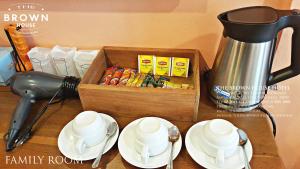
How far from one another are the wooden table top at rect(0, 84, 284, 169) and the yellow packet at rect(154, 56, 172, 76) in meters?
0.15

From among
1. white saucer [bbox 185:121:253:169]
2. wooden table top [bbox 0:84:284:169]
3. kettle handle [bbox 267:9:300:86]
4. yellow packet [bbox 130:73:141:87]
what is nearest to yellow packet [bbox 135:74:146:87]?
yellow packet [bbox 130:73:141:87]

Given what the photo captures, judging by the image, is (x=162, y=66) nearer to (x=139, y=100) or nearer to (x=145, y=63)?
(x=145, y=63)

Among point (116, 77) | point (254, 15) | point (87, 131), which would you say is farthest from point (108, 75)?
point (254, 15)

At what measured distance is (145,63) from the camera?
2.56ft

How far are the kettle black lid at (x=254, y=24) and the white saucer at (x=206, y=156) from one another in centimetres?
27

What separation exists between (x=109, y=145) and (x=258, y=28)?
0.47 m

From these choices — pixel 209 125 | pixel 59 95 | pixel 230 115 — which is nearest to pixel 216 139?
pixel 209 125

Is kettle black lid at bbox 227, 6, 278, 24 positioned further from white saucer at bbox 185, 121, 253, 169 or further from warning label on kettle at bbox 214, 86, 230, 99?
white saucer at bbox 185, 121, 253, 169

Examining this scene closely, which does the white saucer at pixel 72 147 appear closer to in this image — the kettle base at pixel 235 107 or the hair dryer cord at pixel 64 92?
the hair dryer cord at pixel 64 92

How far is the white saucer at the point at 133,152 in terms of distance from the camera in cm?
54

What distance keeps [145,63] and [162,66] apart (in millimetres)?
61

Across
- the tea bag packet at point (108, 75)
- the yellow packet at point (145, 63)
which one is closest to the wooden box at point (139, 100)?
the tea bag packet at point (108, 75)

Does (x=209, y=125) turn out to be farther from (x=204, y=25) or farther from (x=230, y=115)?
(x=204, y=25)

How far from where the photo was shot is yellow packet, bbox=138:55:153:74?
2.53 feet
